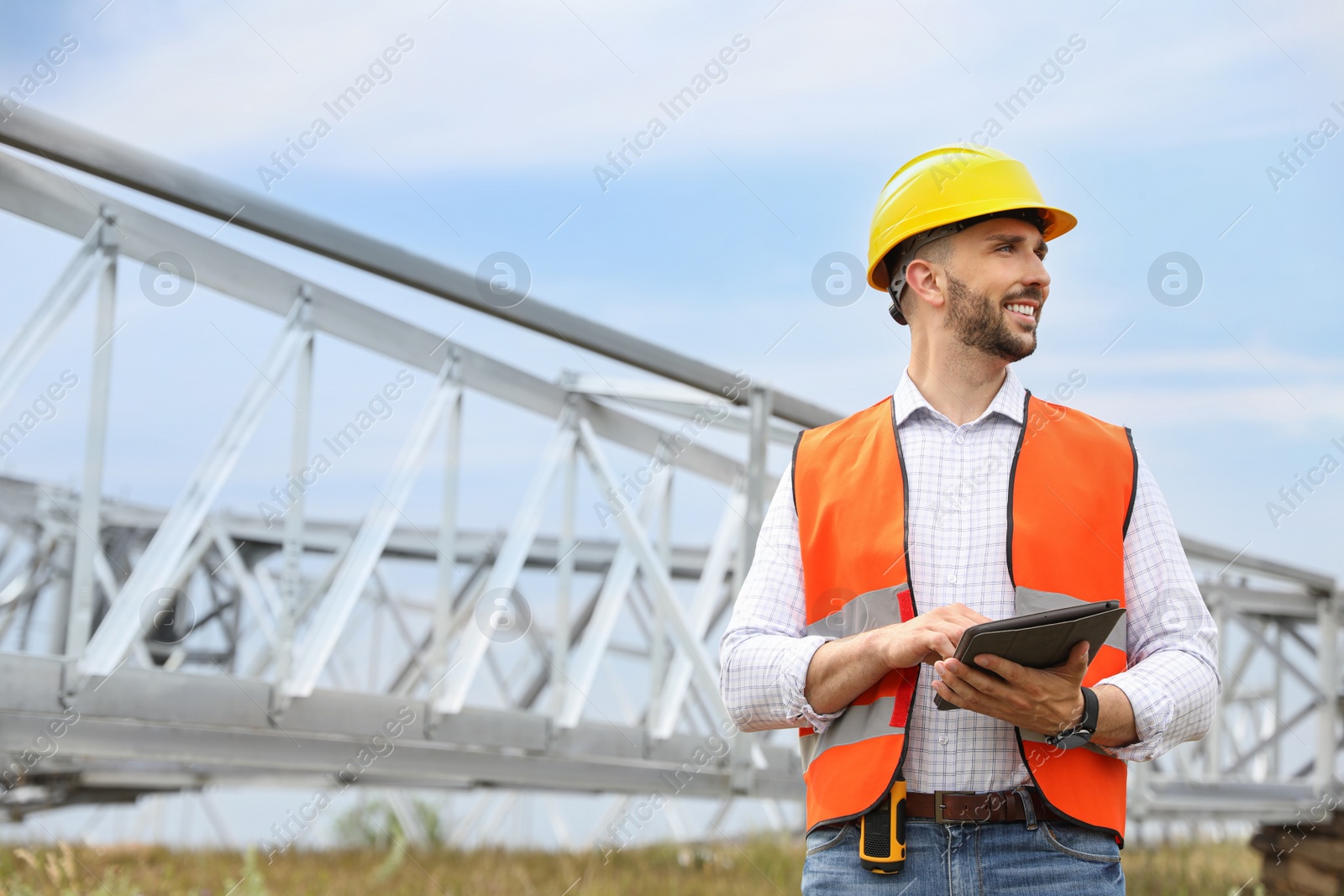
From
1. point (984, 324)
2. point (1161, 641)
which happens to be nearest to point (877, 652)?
point (1161, 641)

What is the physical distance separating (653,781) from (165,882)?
2.98 meters

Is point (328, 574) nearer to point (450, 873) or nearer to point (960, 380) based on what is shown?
point (450, 873)

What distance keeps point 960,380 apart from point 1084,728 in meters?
0.75

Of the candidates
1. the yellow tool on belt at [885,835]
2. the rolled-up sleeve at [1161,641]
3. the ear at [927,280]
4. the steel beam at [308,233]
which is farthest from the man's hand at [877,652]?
the steel beam at [308,233]

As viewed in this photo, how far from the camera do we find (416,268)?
17.7 feet

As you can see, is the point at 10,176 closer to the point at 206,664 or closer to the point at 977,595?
the point at 977,595

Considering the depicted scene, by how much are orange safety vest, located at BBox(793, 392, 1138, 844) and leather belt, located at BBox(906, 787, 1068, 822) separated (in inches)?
1.3

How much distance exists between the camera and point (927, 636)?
196 centimetres

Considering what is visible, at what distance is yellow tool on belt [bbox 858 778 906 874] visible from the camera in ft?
6.90

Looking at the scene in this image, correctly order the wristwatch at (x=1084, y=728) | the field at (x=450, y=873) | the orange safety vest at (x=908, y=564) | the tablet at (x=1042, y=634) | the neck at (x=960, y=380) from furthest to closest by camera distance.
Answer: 1. the field at (x=450, y=873)
2. the neck at (x=960, y=380)
3. the orange safety vest at (x=908, y=564)
4. the wristwatch at (x=1084, y=728)
5. the tablet at (x=1042, y=634)

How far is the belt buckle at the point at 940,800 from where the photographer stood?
213cm

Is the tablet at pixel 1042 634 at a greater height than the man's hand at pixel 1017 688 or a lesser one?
greater

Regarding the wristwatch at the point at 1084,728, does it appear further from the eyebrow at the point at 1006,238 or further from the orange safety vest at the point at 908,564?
the eyebrow at the point at 1006,238

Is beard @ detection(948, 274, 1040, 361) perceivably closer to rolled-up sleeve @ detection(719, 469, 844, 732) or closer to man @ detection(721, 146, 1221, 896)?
man @ detection(721, 146, 1221, 896)
